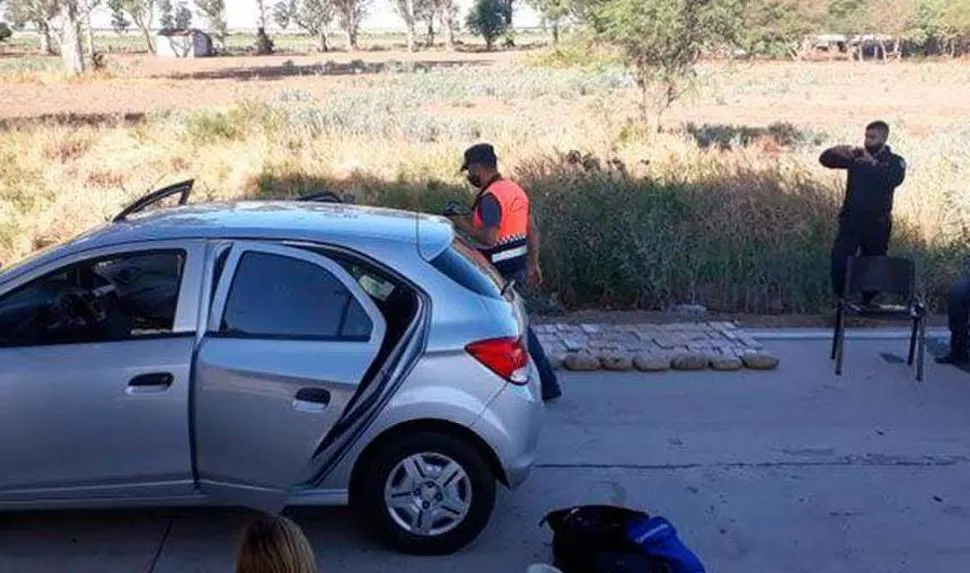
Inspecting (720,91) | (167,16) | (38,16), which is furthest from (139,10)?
(720,91)

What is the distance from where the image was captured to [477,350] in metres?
4.93

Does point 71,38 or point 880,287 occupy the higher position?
point 71,38

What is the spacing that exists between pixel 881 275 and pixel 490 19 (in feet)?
289

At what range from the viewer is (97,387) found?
4742 millimetres

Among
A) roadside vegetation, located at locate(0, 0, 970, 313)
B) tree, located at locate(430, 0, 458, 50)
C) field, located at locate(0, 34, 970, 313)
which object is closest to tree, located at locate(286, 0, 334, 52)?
tree, located at locate(430, 0, 458, 50)

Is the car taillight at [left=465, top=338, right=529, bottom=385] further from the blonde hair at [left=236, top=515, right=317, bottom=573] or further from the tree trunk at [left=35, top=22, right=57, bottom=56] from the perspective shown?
the tree trunk at [left=35, top=22, right=57, bottom=56]

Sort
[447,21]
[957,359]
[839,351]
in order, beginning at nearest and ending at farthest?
[839,351]
[957,359]
[447,21]

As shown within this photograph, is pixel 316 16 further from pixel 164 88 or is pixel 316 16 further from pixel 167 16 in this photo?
pixel 164 88

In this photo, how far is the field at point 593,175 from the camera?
33.9ft

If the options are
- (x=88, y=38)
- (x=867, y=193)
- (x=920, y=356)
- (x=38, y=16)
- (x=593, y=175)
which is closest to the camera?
(x=920, y=356)

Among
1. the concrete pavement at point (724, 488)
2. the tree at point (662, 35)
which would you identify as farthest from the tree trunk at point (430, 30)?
the concrete pavement at point (724, 488)

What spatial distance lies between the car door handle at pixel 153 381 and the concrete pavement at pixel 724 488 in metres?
0.88

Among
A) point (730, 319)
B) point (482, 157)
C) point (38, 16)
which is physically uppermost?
point (38, 16)

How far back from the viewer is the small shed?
82.4 m
